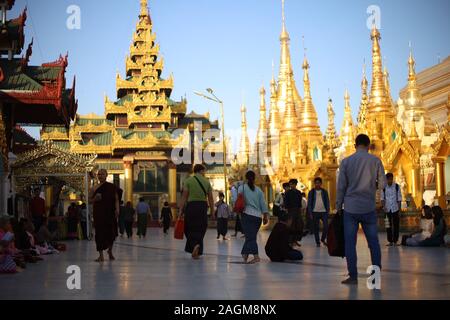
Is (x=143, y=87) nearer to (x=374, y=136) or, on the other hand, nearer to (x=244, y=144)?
(x=244, y=144)

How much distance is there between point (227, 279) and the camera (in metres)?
10.3

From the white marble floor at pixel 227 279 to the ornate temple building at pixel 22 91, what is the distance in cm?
950

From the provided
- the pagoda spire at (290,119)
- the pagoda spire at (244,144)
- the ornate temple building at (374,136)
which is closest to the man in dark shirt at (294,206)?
the ornate temple building at (374,136)

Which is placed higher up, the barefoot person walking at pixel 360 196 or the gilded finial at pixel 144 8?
the gilded finial at pixel 144 8

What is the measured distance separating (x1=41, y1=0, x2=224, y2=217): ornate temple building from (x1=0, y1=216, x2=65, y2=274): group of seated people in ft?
116

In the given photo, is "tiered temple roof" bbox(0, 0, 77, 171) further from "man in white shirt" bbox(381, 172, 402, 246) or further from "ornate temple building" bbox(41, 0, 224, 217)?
"ornate temple building" bbox(41, 0, 224, 217)

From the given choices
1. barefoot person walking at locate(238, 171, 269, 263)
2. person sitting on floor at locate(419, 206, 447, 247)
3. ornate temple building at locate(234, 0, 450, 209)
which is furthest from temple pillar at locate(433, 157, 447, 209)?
barefoot person walking at locate(238, 171, 269, 263)

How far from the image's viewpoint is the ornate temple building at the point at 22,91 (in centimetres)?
2416

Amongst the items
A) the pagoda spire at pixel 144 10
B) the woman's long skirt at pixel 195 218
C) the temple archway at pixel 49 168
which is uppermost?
the pagoda spire at pixel 144 10

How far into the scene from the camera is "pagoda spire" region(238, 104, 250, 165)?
64287 mm

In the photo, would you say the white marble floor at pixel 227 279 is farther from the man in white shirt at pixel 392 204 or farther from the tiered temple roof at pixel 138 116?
the tiered temple roof at pixel 138 116

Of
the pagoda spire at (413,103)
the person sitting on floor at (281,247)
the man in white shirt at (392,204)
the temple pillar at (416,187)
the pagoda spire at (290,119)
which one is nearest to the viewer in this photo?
the person sitting on floor at (281,247)

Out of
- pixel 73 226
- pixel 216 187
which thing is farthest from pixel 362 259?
pixel 216 187
